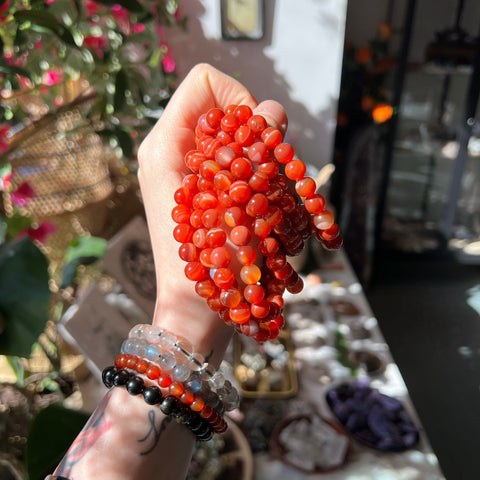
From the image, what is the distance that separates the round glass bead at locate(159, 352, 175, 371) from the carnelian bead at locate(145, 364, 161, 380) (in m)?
0.01

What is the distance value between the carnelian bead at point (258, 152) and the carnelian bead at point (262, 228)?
0.23ft

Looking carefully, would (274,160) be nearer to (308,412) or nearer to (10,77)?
(10,77)

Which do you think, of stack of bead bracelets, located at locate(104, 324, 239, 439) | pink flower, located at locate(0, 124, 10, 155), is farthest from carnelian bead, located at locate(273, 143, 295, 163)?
pink flower, located at locate(0, 124, 10, 155)

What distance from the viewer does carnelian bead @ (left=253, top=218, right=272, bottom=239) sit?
468 millimetres

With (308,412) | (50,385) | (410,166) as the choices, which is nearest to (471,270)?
(410,166)

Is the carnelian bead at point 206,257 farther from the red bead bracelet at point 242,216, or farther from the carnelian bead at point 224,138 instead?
the carnelian bead at point 224,138

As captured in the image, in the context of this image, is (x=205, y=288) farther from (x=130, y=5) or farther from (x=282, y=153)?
(x=130, y=5)

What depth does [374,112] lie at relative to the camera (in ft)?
8.23

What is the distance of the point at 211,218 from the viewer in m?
0.47

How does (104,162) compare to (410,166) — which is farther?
(410,166)

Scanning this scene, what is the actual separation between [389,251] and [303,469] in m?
2.16

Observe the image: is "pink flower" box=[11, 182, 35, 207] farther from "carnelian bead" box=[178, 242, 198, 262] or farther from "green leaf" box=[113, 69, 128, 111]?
"carnelian bead" box=[178, 242, 198, 262]

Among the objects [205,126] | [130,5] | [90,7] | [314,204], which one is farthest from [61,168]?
[314,204]

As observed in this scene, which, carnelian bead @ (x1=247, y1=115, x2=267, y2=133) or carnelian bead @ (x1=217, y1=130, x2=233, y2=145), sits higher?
carnelian bead @ (x1=247, y1=115, x2=267, y2=133)
